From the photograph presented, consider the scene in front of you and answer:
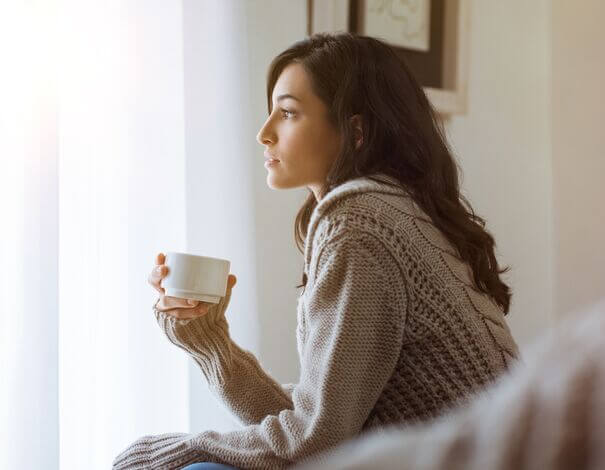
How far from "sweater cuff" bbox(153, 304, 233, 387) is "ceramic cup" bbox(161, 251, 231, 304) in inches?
2.9

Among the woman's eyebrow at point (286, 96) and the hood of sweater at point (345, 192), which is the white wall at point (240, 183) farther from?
the hood of sweater at point (345, 192)

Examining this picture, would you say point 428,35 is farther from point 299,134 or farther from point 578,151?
point 299,134

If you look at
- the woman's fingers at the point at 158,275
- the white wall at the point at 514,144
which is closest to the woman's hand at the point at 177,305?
the woman's fingers at the point at 158,275

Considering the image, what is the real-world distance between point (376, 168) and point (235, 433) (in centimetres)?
41

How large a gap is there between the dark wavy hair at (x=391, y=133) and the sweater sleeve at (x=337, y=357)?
0.63 feet

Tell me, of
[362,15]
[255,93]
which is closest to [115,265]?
[255,93]

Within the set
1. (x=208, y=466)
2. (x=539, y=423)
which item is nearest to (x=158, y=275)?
(x=208, y=466)

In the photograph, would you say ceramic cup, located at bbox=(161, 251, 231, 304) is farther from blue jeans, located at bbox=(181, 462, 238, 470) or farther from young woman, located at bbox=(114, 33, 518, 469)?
blue jeans, located at bbox=(181, 462, 238, 470)

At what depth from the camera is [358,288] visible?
0.98 metres

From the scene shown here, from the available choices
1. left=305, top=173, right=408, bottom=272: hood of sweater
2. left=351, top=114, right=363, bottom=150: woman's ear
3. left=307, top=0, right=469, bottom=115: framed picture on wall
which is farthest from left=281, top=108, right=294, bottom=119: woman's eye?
left=307, top=0, right=469, bottom=115: framed picture on wall

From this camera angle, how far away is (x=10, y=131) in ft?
4.51

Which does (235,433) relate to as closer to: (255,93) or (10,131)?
(10,131)

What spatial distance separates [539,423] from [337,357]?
652 mm

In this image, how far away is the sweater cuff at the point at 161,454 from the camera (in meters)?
1.07
